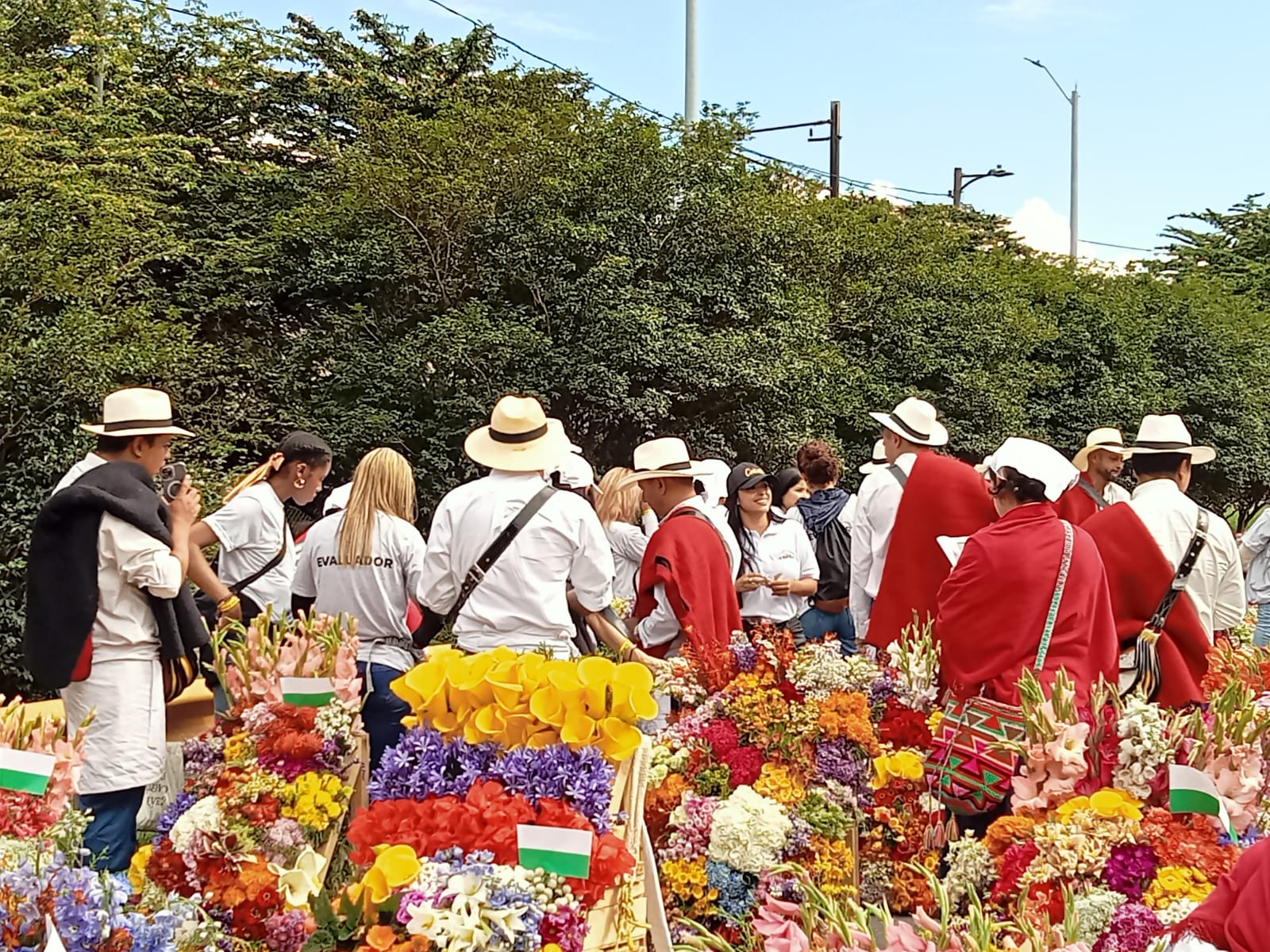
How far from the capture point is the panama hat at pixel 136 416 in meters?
4.16

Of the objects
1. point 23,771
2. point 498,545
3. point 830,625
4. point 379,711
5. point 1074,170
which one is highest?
point 1074,170

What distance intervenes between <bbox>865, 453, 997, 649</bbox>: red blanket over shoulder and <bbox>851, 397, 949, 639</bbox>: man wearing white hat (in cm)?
26

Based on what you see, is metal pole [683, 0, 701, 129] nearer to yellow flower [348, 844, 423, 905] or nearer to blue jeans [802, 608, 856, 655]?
blue jeans [802, 608, 856, 655]

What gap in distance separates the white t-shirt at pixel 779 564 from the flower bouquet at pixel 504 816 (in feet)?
11.8

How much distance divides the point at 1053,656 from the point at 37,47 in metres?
10.5

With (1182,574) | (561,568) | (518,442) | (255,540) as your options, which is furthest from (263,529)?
(1182,574)

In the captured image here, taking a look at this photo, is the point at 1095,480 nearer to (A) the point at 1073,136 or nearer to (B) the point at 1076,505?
(B) the point at 1076,505

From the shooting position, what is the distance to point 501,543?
434cm

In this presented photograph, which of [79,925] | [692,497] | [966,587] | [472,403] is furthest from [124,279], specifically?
[79,925]

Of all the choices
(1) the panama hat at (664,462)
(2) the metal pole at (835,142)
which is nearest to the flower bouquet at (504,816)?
(1) the panama hat at (664,462)

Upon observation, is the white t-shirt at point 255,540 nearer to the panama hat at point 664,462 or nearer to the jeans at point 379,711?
the jeans at point 379,711

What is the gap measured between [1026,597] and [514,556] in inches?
67.3

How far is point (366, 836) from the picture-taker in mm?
2826

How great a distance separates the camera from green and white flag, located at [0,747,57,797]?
8.89ft
